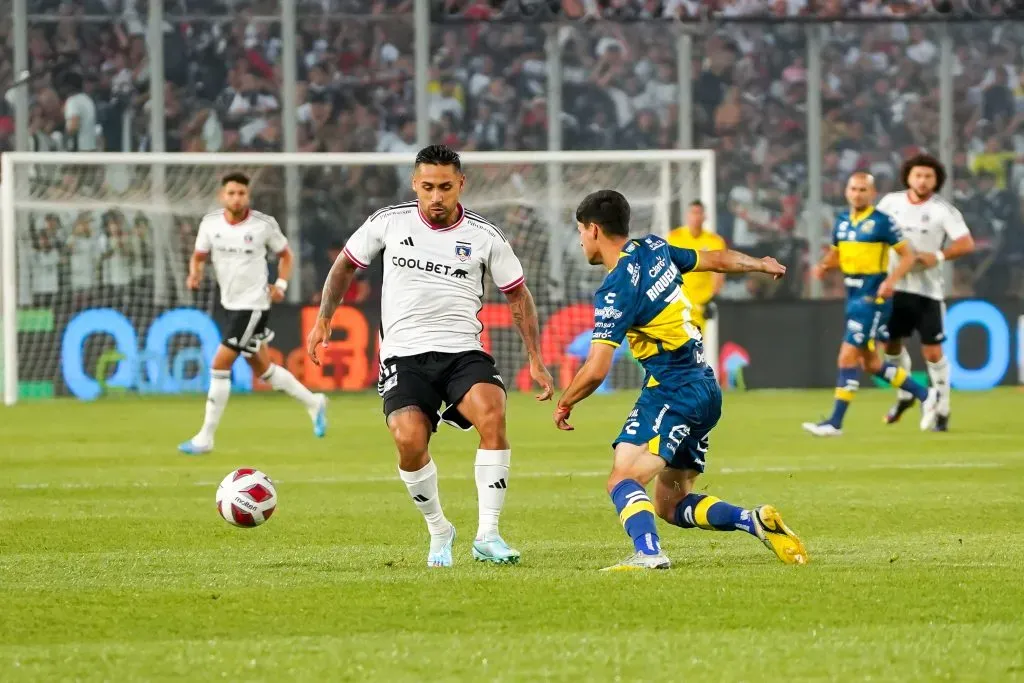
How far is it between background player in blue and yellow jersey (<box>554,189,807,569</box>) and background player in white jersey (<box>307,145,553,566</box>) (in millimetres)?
429

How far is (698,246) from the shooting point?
61.1 feet

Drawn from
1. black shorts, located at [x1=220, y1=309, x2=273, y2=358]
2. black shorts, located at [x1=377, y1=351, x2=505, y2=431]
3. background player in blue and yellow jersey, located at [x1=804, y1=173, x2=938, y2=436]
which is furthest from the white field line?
black shorts, located at [x1=377, y1=351, x2=505, y2=431]

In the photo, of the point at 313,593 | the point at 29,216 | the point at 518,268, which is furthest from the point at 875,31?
the point at 313,593

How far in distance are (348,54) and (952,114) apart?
7767 mm

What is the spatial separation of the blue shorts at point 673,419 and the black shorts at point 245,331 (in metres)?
7.57

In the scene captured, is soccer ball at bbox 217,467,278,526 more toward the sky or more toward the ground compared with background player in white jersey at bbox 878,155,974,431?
more toward the ground

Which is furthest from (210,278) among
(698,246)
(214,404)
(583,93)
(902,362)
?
(902,362)

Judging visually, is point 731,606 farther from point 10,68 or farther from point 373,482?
point 10,68

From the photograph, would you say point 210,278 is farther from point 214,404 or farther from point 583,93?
point 214,404

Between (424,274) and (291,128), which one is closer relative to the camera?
(424,274)

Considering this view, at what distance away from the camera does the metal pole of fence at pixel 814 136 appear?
73.2 feet

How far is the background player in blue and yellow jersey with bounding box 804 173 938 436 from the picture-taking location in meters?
14.1

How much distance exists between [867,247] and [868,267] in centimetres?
16

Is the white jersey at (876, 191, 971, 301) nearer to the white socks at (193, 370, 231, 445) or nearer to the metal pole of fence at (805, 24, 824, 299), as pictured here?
the white socks at (193, 370, 231, 445)
